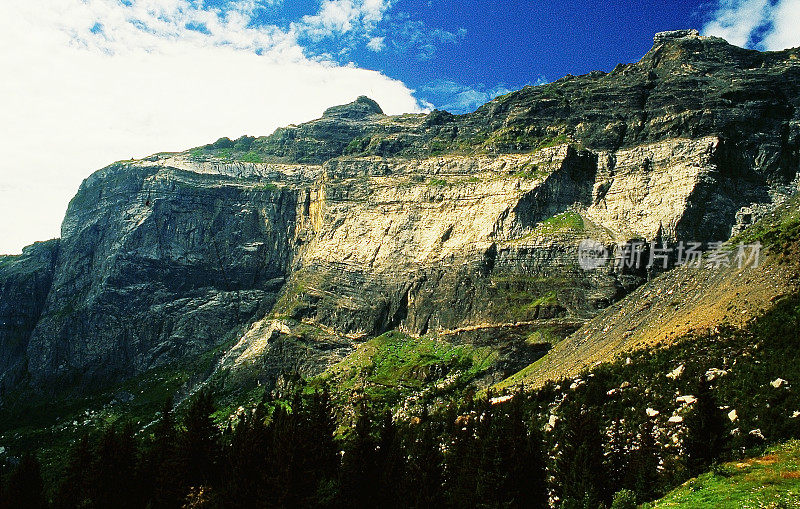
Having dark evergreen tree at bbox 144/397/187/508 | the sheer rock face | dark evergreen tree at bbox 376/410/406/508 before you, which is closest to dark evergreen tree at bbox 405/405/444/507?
dark evergreen tree at bbox 376/410/406/508

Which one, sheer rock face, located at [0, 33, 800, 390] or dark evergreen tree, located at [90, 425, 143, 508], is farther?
sheer rock face, located at [0, 33, 800, 390]

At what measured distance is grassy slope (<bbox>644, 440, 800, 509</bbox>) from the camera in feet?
85.1

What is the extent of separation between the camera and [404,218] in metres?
148

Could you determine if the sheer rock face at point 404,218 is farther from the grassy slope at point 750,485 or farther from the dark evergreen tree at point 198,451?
the grassy slope at point 750,485

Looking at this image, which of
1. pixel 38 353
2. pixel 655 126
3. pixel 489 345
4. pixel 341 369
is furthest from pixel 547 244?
pixel 38 353

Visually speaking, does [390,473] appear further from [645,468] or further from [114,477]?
[114,477]

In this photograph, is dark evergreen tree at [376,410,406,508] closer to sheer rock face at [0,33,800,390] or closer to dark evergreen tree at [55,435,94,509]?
dark evergreen tree at [55,435,94,509]

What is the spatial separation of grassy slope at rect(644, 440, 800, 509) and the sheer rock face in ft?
248

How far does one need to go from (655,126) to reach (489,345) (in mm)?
68421

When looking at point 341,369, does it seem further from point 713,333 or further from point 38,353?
point 38,353

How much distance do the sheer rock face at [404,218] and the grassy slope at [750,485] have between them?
75.5 m

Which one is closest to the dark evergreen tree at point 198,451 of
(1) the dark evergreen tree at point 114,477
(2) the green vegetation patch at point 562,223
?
(1) the dark evergreen tree at point 114,477

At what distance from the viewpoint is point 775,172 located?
381 feet

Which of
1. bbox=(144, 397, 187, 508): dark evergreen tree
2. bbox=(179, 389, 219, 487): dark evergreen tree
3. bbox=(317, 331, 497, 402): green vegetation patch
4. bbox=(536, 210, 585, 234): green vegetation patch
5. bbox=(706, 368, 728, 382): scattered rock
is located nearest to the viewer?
bbox=(144, 397, 187, 508): dark evergreen tree
